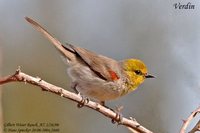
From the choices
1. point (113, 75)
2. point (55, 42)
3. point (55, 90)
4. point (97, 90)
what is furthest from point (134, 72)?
point (55, 90)

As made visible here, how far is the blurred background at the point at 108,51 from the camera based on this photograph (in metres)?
1.49

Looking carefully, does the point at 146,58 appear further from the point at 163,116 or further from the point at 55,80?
the point at 55,80

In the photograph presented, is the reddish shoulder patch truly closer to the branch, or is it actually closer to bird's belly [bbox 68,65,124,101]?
bird's belly [bbox 68,65,124,101]

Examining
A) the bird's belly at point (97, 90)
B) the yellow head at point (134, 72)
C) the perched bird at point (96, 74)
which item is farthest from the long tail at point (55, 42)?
the yellow head at point (134, 72)

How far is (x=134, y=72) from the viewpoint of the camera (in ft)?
5.18

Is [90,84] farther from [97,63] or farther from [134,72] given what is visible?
[134,72]

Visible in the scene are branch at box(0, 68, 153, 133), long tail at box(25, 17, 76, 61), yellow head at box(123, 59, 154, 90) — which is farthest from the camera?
yellow head at box(123, 59, 154, 90)

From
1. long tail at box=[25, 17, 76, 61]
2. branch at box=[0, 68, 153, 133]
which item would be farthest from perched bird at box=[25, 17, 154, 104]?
branch at box=[0, 68, 153, 133]

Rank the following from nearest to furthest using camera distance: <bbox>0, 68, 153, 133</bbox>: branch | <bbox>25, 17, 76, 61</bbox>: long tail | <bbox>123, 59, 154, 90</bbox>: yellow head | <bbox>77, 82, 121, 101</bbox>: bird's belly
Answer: <bbox>0, 68, 153, 133</bbox>: branch, <bbox>25, 17, 76, 61</bbox>: long tail, <bbox>77, 82, 121, 101</bbox>: bird's belly, <bbox>123, 59, 154, 90</bbox>: yellow head

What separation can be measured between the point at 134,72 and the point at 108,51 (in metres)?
0.15

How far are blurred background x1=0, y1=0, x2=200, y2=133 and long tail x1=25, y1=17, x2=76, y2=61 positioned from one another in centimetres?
7

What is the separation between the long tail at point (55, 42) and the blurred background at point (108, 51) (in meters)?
0.07

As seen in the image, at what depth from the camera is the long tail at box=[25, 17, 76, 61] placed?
1.35 metres

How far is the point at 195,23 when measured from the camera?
1664mm
